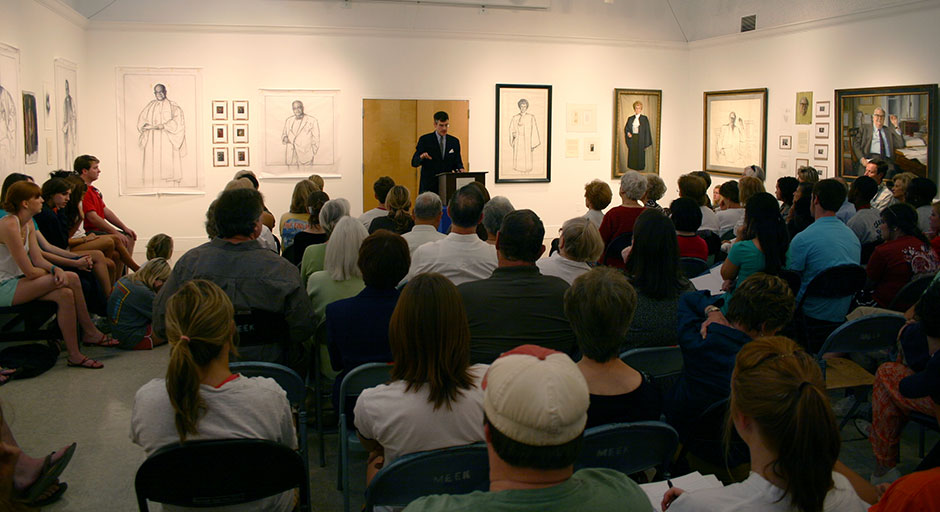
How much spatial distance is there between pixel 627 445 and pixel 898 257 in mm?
3716

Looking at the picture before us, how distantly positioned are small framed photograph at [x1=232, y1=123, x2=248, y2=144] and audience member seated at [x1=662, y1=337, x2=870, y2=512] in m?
11.2

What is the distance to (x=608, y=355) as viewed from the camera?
2951mm

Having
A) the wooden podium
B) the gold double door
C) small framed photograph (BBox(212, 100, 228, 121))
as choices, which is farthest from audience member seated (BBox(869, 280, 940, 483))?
small framed photograph (BBox(212, 100, 228, 121))

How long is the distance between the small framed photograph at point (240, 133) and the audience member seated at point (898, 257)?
374 inches

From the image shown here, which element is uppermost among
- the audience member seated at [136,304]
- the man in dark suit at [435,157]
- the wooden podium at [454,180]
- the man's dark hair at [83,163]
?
the man in dark suit at [435,157]

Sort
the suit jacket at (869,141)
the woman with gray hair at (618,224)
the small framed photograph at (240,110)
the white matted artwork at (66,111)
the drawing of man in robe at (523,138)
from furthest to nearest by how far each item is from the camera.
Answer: the drawing of man in robe at (523,138) < the small framed photograph at (240,110) < the suit jacket at (869,141) < the white matted artwork at (66,111) < the woman with gray hair at (618,224)

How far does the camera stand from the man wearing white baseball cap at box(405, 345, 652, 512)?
5.20 ft

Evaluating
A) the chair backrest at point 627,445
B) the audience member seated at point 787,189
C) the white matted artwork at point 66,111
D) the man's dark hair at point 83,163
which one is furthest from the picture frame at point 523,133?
the chair backrest at point 627,445

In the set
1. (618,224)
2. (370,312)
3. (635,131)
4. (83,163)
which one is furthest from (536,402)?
(635,131)

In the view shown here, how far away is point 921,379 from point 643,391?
4.02ft

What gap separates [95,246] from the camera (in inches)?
296

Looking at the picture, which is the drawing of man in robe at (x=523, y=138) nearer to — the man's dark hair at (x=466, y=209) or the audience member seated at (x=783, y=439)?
the man's dark hair at (x=466, y=209)

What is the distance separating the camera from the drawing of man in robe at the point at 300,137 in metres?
12.4

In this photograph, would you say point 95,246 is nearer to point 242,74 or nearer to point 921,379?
point 242,74
